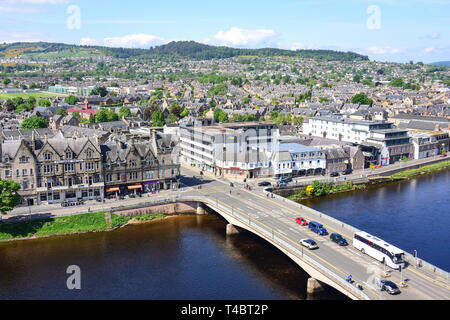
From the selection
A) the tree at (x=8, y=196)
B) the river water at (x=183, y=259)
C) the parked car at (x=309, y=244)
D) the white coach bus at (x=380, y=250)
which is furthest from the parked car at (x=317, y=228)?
the tree at (x=8, y=196)

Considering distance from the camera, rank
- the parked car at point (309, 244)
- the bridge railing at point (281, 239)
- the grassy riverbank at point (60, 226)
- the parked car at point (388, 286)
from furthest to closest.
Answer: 1. the grassy riverbank at point (60, 226)
2. the parked car at point (309, 244)
3. the bridge railing at point (281, 239)
4. the parked car at point (388, 286)

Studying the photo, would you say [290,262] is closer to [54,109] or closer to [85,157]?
[85,157]

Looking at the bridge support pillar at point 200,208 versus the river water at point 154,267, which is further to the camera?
the bridge support pillar at point 200,208

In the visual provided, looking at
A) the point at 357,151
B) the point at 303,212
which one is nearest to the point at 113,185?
the point at 303,212

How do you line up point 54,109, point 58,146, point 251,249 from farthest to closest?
point 54,109 → point 58,146 → point 251,249

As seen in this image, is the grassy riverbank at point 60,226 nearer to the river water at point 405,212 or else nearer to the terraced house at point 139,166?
the terraced house at point 139,166

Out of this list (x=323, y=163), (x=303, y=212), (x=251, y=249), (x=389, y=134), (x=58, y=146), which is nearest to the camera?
(x=251, y=249)

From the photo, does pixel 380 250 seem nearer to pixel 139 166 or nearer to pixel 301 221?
pixel 301 221

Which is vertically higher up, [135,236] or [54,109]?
[54,109]
